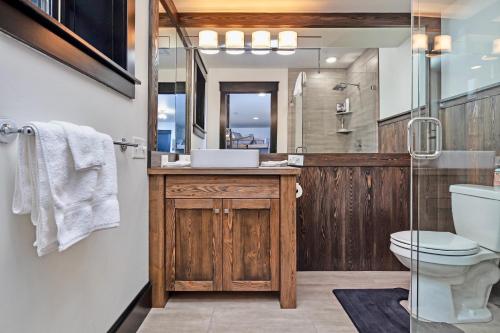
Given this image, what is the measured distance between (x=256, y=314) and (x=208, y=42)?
2.16 m

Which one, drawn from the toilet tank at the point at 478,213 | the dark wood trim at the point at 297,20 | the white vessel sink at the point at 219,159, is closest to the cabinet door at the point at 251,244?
the white vessel sink at the point at 219,159

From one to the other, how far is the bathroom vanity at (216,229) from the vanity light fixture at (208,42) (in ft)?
4.11

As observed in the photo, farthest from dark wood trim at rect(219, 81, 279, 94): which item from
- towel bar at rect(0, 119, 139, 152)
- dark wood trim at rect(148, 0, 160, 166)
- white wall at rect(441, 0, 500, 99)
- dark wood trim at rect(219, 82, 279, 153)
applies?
towel bar at rect(0, 119, 139, 152)

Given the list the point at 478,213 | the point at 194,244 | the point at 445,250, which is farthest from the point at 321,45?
the point at 194,244

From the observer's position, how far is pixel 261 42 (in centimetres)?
262

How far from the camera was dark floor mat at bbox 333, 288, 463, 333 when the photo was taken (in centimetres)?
167

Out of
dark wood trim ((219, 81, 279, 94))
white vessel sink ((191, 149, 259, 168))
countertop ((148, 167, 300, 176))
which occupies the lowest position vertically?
countertop ((148, 167, 300, 176))

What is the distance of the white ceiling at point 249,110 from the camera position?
2518mm

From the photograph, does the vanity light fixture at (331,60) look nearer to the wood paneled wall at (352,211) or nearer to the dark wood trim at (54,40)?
the wood paneled wall at (352,211)

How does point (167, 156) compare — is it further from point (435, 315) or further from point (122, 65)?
point (435, 315)

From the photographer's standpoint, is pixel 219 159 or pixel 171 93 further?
pixel 171 93

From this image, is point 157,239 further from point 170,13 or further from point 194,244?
point 170,13

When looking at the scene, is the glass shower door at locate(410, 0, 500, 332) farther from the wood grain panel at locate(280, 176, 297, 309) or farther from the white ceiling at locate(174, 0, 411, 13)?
the wood grain panel at locate(280, 176, 297, 309)

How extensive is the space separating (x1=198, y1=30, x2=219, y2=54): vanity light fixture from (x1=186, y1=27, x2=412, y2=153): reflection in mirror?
0.02 meters
